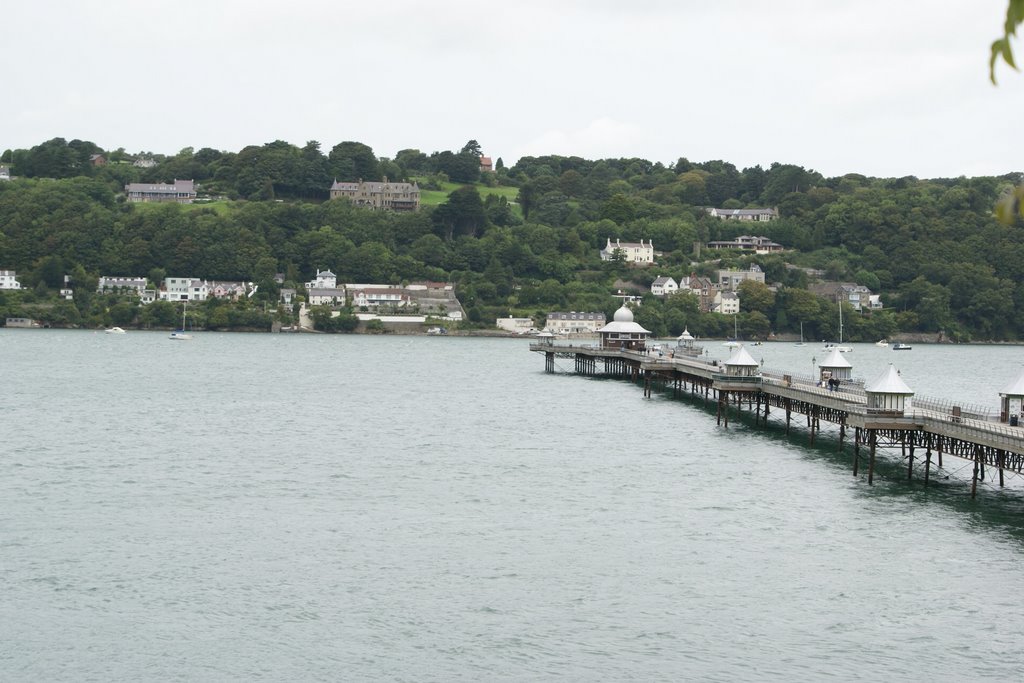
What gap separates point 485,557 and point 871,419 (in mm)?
21626

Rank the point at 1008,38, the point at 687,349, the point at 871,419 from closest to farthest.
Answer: the point at 1008,38 → the point at 871,419 → the point at 687,349

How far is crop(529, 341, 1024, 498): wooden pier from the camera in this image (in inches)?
1869

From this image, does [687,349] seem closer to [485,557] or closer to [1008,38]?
[485,557]

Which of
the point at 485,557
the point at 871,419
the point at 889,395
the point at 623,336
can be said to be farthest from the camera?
the point at 623,336

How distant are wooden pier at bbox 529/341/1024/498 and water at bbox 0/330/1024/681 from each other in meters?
1.64

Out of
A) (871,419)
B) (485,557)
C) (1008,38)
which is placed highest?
(1008,38)

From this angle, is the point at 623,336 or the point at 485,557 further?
the point at 623,336

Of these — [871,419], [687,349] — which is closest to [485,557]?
[871,419]

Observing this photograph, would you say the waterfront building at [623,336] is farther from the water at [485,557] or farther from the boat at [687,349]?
the water at [485,557]

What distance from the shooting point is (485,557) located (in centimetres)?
3750

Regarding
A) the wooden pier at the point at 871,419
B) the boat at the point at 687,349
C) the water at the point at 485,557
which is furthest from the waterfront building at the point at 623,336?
the water at the point at 485,557

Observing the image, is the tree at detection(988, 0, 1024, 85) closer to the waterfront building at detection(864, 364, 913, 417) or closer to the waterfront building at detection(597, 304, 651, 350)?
the waterfront building at detection(864, 364, 913, 417)

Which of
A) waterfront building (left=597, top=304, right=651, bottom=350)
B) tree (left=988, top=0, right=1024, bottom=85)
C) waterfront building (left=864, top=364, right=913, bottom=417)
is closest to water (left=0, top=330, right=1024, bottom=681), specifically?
waterfront building (left=864, top=364, right=913, bottom=417)

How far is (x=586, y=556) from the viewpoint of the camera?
37.9 m
